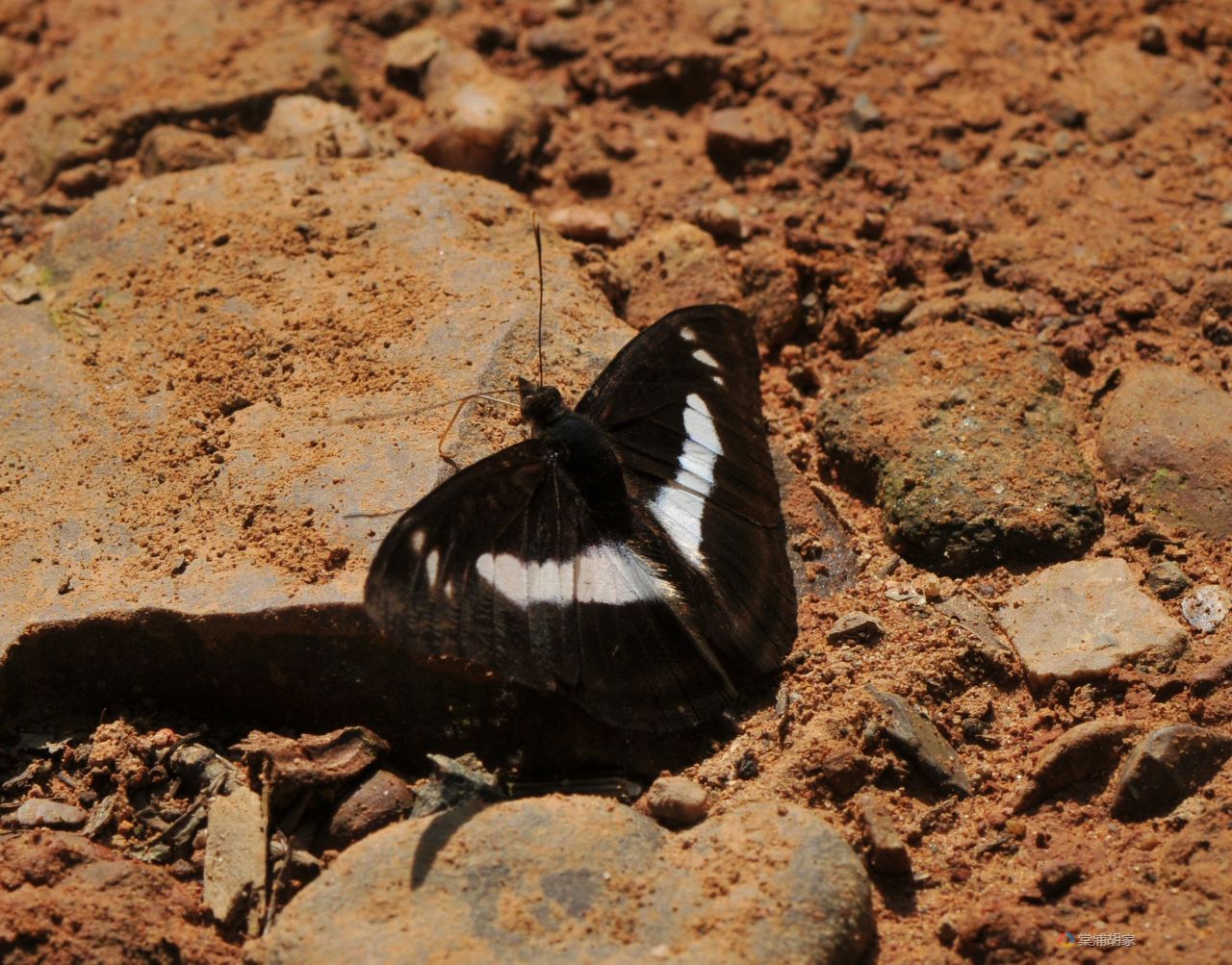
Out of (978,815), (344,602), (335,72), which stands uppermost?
(335,72)

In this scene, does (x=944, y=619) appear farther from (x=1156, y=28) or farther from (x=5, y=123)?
(x=5, y=123)

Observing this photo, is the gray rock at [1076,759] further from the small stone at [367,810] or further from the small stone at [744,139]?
the small stone at [744,139]

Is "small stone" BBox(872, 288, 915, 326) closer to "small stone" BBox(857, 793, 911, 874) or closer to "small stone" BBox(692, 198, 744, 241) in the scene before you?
"small stone" BBox(692, 198, 744, 241)

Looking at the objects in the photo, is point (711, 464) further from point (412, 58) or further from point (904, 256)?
point (412, 58)

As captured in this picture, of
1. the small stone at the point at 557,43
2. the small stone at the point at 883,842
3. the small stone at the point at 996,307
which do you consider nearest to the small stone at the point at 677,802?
the small stone at the point at 883,842

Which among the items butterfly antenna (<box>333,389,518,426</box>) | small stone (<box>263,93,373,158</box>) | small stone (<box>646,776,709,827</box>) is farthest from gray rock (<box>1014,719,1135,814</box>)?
small stone (<box>263,93,373,158</box>)

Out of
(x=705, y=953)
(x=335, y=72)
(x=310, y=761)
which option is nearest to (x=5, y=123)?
(x=335, y=72)

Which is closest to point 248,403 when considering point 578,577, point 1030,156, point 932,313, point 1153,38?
point 578,577
